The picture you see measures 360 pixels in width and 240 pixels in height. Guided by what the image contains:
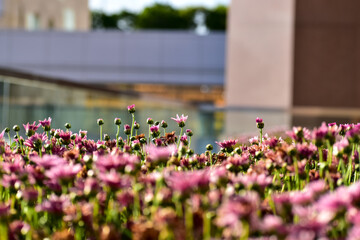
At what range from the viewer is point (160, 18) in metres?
47.9

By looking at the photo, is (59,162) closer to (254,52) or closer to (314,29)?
(314,29)

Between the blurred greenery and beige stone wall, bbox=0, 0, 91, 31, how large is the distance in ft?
45.6

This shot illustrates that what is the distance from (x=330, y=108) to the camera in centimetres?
1545

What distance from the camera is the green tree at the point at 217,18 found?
44.0 m

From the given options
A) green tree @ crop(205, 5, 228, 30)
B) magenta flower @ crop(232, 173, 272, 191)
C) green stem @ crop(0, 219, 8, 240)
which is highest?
green tree @ crop(205, 5, 228, 30)

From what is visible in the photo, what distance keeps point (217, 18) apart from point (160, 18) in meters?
6.00

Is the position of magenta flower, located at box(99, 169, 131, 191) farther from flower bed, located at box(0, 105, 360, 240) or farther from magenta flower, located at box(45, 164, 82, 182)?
magenta flower, located at box(45, 164, 82, 182)

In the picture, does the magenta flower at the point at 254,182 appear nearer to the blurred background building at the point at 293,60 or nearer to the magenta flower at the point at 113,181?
the magenta flower at the point at 113,181

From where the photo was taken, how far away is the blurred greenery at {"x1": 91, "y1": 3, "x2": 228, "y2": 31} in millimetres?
46781

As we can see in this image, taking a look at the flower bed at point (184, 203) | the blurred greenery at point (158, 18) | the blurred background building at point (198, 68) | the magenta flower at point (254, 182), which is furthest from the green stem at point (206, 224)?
the blurred greenery at point (158, 18)

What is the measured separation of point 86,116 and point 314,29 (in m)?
9.44

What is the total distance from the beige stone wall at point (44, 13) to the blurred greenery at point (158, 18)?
1390cm

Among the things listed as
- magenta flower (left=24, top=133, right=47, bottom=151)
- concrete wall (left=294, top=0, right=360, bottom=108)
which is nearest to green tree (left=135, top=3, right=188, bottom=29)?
concrete wall (left=294, top=0, right=360, bottom=108)

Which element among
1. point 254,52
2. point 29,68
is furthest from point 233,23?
point 29,68
